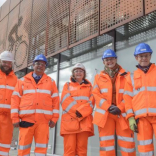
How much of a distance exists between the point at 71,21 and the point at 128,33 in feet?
6.02

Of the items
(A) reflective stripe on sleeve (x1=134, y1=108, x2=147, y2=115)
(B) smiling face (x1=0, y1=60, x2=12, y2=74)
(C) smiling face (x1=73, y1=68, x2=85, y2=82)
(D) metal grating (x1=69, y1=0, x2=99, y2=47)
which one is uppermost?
(D) metal grating (x1=69, y1=0, x2=99, y2=47)

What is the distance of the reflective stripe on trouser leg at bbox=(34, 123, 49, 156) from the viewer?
133 inches

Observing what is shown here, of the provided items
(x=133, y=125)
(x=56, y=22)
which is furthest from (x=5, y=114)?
(x=56, y=22)

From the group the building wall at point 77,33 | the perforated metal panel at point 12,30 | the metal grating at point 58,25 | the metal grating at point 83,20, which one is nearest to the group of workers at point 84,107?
the building wall at point 77,33

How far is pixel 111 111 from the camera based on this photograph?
3303mm

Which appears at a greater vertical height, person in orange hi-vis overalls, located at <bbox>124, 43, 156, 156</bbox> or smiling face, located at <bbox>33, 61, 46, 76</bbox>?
smiling face, located at <bbox>33, 61, 46, 76</bbox>

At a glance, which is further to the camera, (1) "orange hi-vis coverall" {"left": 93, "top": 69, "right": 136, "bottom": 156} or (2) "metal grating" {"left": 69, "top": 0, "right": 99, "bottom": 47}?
(2) "metal grating" {"left": 69, "top": 0, "right": 99, "bottom": 47}

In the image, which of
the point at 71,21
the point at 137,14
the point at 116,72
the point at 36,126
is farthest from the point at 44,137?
the point at 71,21

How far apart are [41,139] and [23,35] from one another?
19.4ft

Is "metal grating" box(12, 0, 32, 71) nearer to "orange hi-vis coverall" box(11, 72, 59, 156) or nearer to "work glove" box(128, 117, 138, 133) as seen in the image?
"orange hi-vis coverall" box(11, 72, 59, 156)

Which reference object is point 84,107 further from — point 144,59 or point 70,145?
point 144,59

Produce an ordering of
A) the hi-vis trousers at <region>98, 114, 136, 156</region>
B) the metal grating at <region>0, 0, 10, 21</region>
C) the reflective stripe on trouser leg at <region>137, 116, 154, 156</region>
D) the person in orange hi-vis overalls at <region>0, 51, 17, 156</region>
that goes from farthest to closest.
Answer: the metal grating at <region>0, 0, 10, 21</region> < the person in orange hi-vis overalls at <region>0, 51, 17, 156</region> < the hi-vis trousers at <region>98, 114, 136, 156</region> < the reflective stripe on trouser leg at <region>137, 116, 154, 156</region>

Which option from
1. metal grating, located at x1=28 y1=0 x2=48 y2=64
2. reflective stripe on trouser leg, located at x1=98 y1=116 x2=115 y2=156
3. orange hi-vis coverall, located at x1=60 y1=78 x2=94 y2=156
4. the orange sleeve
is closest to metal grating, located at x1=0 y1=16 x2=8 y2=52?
metal grating, located at x1=28 y1=0 x2=48 y2=64

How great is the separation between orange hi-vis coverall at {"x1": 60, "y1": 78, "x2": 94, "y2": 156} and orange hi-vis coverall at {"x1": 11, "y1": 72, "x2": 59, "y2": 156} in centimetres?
28
